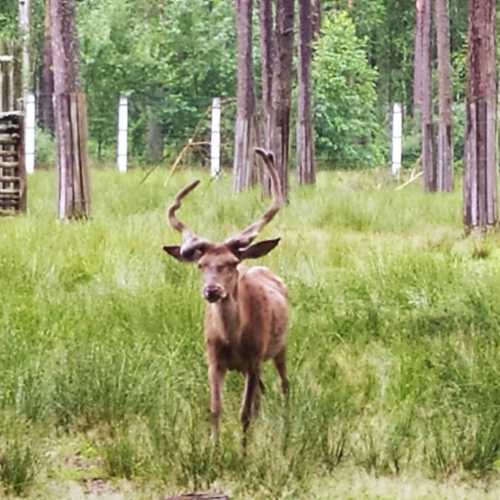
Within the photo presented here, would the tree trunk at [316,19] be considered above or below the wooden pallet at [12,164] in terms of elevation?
above

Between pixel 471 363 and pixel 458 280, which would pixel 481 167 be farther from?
pixel 471 363

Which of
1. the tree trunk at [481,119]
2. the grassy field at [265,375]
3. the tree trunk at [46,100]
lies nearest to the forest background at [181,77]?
the tree trunk at [46,100]

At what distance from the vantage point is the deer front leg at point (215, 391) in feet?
22.5

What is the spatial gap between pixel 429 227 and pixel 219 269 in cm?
908

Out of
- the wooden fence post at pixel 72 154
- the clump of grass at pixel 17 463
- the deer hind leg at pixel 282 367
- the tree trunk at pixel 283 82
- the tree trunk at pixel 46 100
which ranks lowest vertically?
the clump of grass at pixel 17 463

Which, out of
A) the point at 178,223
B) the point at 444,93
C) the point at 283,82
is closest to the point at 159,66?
the point at 444,93

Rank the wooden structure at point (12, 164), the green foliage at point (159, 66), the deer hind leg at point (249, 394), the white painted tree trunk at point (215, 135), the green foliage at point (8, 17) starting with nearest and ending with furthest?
the deer hind leg at point (249, 394)
the wooden structure at point (12, 164)
the white painted tree trunk at point (215, 135)
the green foliage at point (8, 17)
the green foliage at point (159, 66)

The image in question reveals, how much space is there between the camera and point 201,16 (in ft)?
124

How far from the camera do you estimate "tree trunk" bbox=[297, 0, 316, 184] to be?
23.9 m

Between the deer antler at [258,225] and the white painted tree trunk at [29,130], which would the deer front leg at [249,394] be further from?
the white painted tree trunk at [29,130]

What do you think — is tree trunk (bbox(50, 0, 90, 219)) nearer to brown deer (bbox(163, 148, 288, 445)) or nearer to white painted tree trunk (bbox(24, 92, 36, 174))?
brown deer (bbox(163, 148, 288, 445))

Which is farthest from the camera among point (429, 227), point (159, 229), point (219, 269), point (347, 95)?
point (347, 95)

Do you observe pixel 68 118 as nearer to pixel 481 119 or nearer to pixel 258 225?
pixel 481 119

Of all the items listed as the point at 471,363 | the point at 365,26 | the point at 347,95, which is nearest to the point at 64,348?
the point at 471,363
